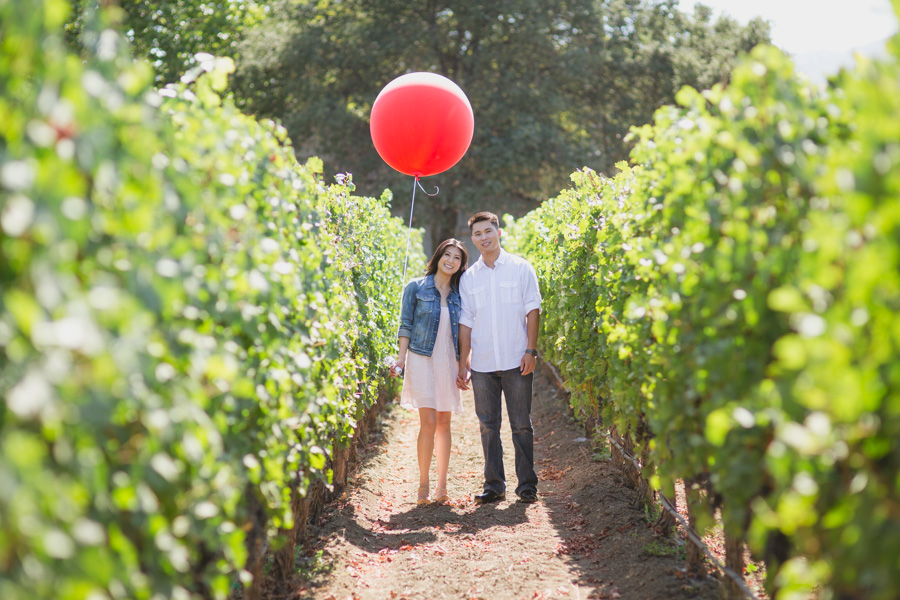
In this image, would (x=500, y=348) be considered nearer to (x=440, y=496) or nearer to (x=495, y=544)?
(x=440, y=496)

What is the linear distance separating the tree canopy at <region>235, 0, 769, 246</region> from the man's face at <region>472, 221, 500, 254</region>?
1584 centimetres

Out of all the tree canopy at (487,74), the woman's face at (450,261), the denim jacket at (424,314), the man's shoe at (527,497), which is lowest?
the man's shoe at (527,497)

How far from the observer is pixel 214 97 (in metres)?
2.77

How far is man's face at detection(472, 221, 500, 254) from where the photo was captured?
5625 millimetres

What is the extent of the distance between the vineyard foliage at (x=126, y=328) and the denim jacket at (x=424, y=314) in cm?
264

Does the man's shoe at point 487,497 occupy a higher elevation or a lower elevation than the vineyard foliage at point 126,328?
lower

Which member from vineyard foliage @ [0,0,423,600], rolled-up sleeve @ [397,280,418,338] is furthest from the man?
vineyard foliage @ [0,0,423,600]

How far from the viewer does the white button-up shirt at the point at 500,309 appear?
5562 millimetres

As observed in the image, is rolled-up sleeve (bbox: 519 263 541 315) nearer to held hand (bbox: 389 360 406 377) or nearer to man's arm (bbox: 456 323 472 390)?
man's arm (bbox: 456 323 472 390)

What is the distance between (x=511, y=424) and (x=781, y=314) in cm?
350

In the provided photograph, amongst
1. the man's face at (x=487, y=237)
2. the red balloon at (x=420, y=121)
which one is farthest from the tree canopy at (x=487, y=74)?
the man's face at (x=487, y=237)

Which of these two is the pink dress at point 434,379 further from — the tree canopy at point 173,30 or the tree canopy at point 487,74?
the tree canopy at point 173,30

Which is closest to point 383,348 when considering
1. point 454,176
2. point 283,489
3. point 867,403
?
point 283,489

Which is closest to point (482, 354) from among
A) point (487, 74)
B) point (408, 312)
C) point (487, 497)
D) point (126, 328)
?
point (408, 312)
